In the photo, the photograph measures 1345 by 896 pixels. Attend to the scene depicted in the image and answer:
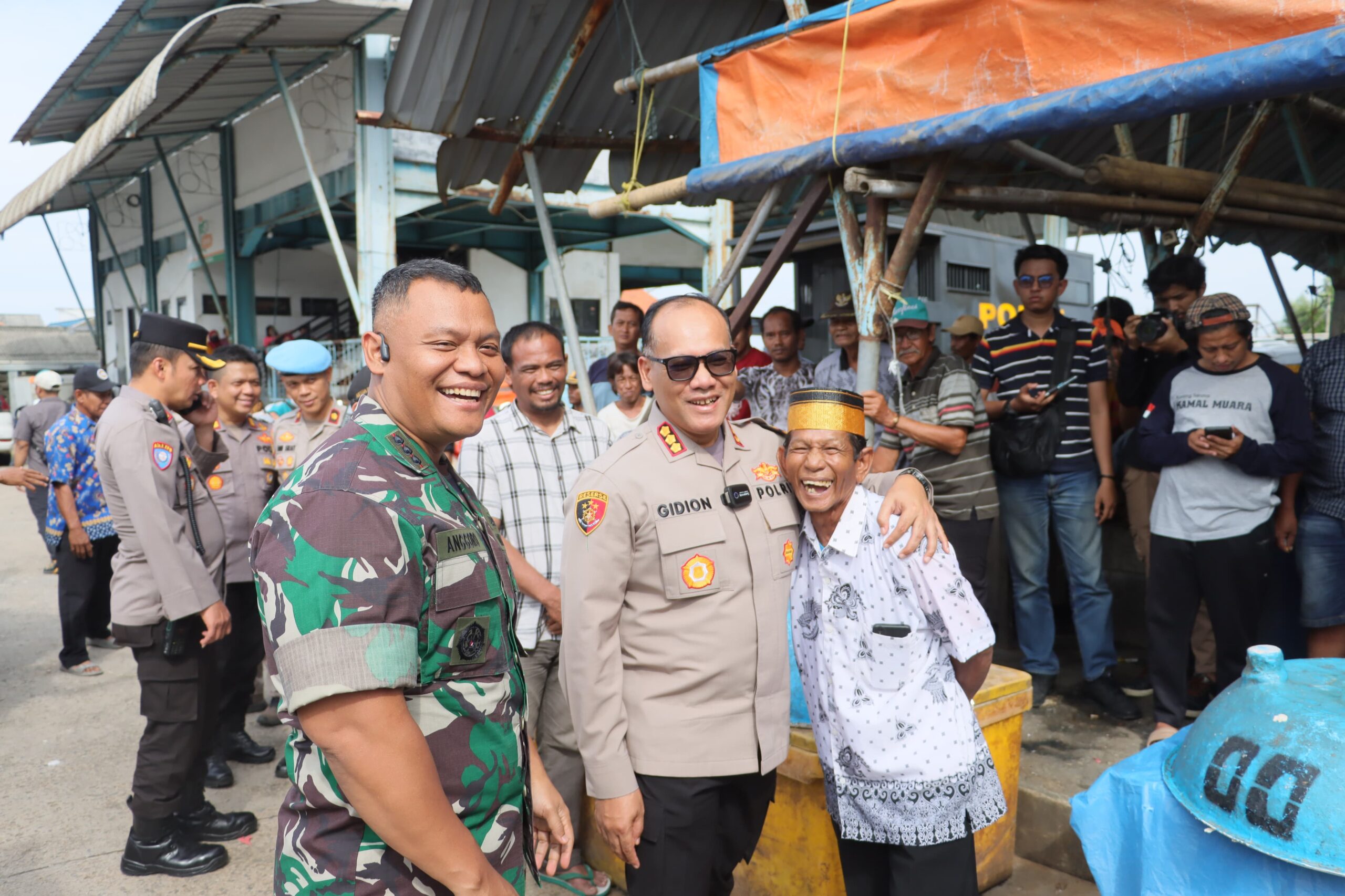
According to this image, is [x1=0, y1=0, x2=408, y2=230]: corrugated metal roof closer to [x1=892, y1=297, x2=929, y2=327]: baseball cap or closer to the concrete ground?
the concrete ground

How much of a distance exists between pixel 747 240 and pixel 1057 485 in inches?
74.2

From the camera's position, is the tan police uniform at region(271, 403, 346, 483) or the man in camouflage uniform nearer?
the man in camouflage uniform

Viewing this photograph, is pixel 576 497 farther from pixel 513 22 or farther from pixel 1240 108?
pixel 1240 108

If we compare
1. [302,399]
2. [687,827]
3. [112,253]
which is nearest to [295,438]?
[302,399]

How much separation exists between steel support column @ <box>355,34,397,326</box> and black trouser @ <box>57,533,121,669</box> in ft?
22.4

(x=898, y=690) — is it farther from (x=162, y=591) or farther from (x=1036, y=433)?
(x=162, y=591)

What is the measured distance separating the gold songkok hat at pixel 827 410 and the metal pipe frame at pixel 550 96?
3581 millimetres

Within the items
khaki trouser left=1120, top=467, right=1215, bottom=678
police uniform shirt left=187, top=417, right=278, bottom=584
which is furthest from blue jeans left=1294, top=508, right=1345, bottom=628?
police uniform shirt left=187, top=417, right=278, bottom=584

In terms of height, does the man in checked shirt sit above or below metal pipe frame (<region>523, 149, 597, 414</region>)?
below

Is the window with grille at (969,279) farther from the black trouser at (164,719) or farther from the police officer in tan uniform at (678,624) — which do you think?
the black trouser at (164,719)

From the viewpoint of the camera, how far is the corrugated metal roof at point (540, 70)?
4.80m

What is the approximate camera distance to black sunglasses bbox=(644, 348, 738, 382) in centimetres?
215

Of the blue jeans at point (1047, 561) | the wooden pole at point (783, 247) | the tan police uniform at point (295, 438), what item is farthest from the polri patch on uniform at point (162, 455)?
the blue jeans at point (1047, 561)

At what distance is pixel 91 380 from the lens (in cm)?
630
